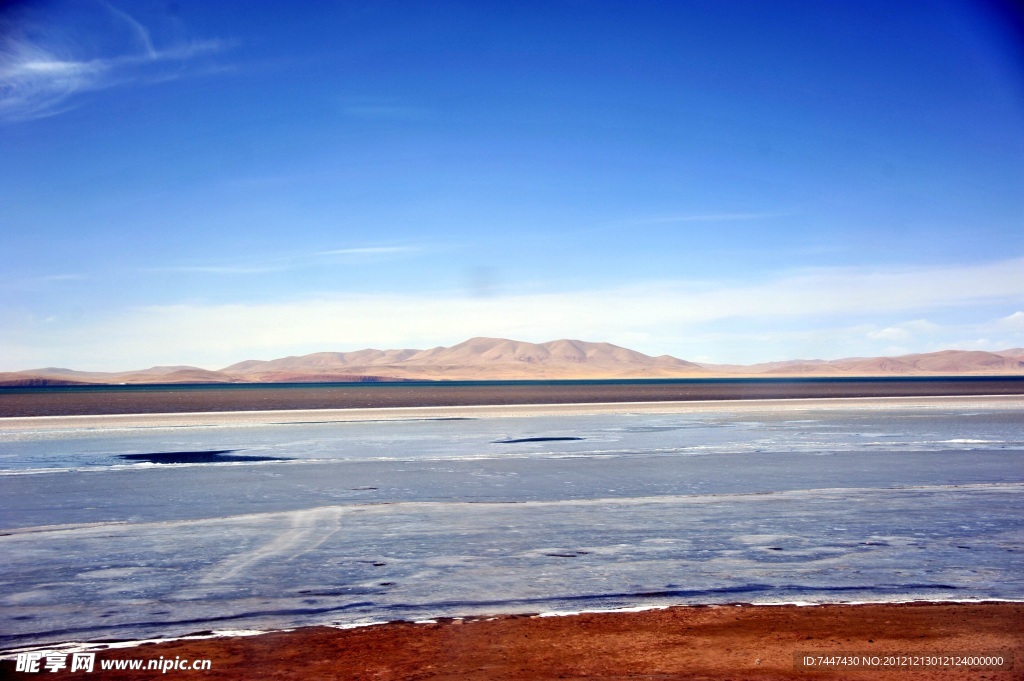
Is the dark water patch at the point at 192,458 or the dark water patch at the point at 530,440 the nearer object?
the dark water patch at the point at 192,458

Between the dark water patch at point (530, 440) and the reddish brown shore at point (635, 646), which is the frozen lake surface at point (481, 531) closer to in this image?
the reddish brown shore at point (635, 646)

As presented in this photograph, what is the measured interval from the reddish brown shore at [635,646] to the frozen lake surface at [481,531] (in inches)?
15.1

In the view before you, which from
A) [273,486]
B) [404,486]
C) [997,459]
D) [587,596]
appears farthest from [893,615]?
[997,459]

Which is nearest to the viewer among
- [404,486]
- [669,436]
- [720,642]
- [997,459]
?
[720,642]

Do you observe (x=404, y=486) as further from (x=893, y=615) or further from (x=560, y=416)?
(x=560, y=416)

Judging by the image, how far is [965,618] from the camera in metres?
5.99

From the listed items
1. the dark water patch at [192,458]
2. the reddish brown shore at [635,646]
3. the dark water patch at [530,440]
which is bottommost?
the reddish brown shore at [635,646]

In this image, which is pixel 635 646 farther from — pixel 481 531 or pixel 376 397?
pixel 376 397

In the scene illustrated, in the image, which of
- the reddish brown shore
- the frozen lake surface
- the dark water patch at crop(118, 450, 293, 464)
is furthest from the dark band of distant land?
the reddish brown shore

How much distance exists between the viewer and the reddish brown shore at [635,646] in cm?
504

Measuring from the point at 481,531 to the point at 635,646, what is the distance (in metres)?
4.33

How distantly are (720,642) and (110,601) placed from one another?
16.6 ft

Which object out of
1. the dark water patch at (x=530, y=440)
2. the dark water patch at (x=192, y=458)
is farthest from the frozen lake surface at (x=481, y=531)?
the dark water patch at (x=530, y=440)

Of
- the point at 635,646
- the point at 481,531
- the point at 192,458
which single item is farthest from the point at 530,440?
the point at 635,646
